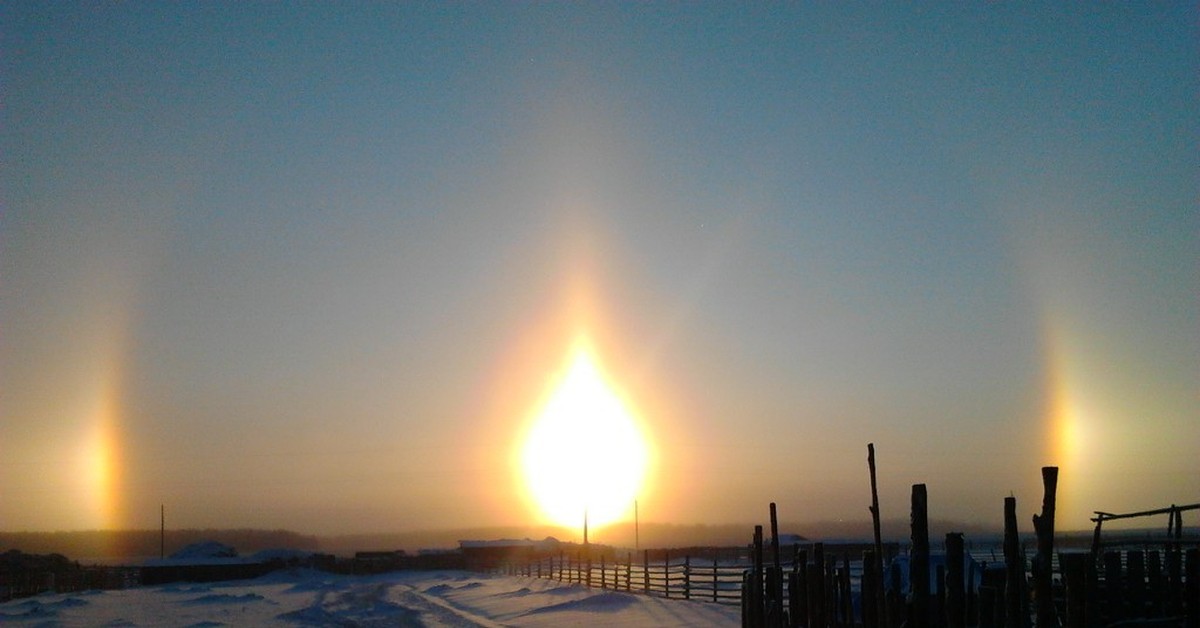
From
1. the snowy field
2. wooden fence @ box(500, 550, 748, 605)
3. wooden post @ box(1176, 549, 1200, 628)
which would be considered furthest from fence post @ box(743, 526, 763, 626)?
wooden fence @ box(500, 550, 748, 605)

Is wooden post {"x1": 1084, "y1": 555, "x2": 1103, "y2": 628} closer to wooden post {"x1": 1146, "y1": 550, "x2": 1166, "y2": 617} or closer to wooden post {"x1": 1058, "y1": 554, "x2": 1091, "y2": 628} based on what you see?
wooden post {"x1": 1058, "y1": 554, "x2": 1091, "y2": 628}

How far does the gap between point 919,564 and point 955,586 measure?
22.1 inches

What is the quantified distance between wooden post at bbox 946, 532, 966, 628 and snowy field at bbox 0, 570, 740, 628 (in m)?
18.9

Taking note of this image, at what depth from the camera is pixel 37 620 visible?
141 ft

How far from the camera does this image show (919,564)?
1124 centimetres

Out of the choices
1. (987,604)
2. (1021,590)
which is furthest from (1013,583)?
(987,604)

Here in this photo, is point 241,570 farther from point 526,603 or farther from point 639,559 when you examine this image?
point 526,603

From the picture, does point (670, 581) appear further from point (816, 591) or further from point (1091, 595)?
point (1091, 595)

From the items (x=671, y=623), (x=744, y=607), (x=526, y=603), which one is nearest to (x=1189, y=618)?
(x=744, y=607)

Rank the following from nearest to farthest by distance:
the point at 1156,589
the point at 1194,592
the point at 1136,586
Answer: the point at 1194,592, the point at 1136,586, the point at 1156,589

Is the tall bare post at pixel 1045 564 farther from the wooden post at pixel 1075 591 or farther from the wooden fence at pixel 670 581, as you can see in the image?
the wooden fence at pixel 670 581

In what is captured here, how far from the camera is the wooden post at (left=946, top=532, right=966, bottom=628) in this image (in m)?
10.7

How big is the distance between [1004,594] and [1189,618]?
1.65 meters

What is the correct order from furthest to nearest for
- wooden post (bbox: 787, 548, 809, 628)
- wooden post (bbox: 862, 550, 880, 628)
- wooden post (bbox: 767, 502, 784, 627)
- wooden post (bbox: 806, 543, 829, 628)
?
wooden post (bbox: 767, 502, 784, 627) < wooden post (bbox: 787, 548, 809, 628) < wooden post (bbox: 806, 543, 829, 628) < wooden post (bbox: 862, 550, 880, 628)
